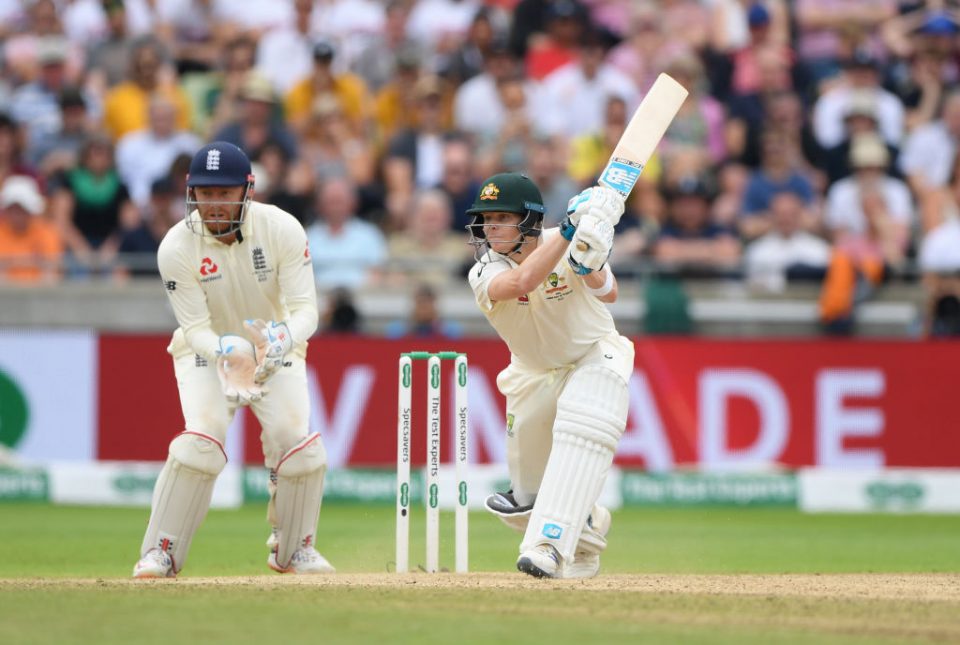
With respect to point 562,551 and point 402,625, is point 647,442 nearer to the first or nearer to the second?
point 562,551

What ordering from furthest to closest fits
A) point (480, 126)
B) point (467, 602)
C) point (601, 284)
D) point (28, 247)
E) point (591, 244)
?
1. point (480, 126)
2. point (28, 247)
3. point (601, 284)
4. point (591, 244)
5. point (467, 602)

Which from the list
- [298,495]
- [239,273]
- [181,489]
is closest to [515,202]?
[239,273]

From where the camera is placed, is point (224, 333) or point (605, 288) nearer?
point (605, 288)

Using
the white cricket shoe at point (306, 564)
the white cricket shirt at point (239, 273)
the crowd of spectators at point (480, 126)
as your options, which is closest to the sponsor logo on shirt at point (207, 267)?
the white cricket shirt at point (239, 273)

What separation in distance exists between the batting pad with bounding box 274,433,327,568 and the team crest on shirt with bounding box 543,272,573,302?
3.80 ft

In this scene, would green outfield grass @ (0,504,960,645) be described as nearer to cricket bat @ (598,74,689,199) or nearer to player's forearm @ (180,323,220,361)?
player's forearm @ (180,323,220,361)

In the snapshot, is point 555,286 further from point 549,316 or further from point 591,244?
point 591,244

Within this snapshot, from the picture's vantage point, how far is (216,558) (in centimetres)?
765

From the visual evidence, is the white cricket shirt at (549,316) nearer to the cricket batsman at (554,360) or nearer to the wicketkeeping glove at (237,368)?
the cricket batsman at (554,360)

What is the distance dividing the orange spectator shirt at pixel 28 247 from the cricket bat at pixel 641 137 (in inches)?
227

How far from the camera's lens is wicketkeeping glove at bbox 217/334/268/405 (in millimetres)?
6332

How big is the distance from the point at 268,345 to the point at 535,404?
1004mm

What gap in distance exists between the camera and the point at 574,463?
19.7ft

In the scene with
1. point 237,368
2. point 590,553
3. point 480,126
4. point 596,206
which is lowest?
point 590,553
